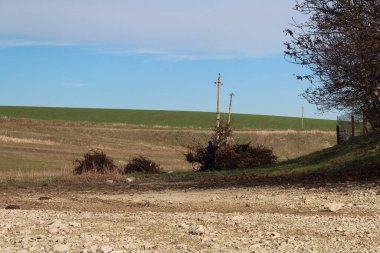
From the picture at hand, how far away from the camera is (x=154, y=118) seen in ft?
410

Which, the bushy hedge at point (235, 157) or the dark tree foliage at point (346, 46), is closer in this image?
the dark tree foliage at point (346, 46)

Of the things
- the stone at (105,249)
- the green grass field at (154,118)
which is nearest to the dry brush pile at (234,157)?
the stone at (105,249)

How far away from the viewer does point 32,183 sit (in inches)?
907

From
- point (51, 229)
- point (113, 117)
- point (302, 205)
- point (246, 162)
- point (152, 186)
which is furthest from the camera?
point (113, 117)

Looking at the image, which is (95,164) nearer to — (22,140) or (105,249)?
(105,249)

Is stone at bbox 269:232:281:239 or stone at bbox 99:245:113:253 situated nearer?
stone at bbox 99:245:113:253

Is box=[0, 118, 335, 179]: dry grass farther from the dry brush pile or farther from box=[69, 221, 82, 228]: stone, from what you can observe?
box=[69, 221, 82, 228]: stone

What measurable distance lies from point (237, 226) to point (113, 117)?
116524 mm

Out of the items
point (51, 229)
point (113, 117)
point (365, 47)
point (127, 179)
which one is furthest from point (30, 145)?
point (113, 117)

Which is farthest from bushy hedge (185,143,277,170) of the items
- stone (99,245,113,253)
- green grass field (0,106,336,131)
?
green grass field (0,106,336,131)

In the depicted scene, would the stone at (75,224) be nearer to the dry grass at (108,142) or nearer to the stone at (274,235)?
the stone at (274,235)

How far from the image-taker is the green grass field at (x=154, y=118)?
117875 mm

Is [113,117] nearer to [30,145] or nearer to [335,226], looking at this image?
[30,145]

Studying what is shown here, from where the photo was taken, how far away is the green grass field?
387 ft
